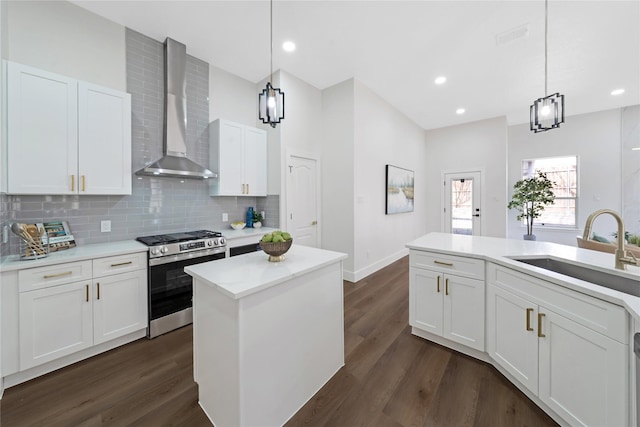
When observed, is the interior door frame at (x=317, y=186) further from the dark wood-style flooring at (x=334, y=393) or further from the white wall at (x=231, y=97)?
the dark wood-style flooring at (x=334, y=393)

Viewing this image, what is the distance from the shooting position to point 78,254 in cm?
199

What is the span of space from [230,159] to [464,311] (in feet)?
10.4

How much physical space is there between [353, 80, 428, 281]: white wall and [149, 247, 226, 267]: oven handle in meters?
2.07

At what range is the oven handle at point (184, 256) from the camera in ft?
7.64

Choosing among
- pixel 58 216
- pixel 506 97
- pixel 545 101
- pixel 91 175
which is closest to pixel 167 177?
pixel 91 175

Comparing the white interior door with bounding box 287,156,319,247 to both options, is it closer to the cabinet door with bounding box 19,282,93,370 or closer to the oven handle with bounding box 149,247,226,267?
the oven handle with bounding box 149,247,226,267

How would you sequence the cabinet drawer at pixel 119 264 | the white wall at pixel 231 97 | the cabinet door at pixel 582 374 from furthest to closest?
1. the white wall at pixel 231 97
2. the cabinet drawer at pixel 119 264
3. the cabinet door at pixel 582 374

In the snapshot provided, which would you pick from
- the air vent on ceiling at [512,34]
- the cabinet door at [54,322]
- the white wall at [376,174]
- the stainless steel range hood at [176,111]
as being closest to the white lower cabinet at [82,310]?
the cabinet door at [54,322]

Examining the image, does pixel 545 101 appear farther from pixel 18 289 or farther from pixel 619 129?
pixel 619 129

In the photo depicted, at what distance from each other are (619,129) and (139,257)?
9.29 meters

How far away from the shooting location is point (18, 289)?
1.72 meters

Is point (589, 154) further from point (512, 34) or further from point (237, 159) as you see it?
point (237, 159)

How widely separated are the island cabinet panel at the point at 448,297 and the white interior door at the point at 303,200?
76.8 inches

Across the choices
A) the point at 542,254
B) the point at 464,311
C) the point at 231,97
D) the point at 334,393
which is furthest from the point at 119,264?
the point at 542,254
